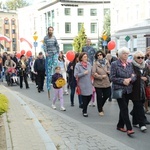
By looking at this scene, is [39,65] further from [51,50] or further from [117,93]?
[117,93]

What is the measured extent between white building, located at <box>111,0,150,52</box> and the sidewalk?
32.2 metres

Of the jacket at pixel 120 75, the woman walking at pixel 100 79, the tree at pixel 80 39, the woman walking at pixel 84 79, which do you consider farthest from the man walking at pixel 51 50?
the tree at pixel 80 39

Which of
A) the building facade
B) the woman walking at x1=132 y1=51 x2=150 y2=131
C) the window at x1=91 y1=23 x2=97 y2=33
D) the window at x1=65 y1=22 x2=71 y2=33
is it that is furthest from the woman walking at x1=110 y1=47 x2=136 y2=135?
the building facade

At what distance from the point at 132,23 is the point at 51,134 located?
40.6 metres

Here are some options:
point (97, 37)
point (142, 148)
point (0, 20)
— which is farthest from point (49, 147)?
point (0, 20)

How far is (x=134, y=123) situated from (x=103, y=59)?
2.37 metres

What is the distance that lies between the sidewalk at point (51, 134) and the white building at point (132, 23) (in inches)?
1269

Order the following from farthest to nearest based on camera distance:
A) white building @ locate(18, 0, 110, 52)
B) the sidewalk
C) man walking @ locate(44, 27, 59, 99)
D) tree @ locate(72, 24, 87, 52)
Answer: white building @ locate(18, 0, 110, 52)
tree @ locate(72, 24, 87, 52)
man walking @ locate(44, 27, 59, 99)
the sidewalk

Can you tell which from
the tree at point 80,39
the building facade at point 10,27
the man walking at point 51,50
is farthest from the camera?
the building facade at point 10,27

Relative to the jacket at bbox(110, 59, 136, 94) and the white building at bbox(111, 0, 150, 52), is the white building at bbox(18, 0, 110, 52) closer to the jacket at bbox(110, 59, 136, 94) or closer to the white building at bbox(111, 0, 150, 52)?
the white building at bbox(111, 0, 150, 52)

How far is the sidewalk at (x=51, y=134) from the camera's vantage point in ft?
20.5

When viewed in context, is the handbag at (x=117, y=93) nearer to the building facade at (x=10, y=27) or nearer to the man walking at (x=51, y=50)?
the man walking at (x=51, y=50)

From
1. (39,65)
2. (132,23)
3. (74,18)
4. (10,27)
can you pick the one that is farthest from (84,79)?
(10,27)

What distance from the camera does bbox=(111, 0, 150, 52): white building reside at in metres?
42.8
